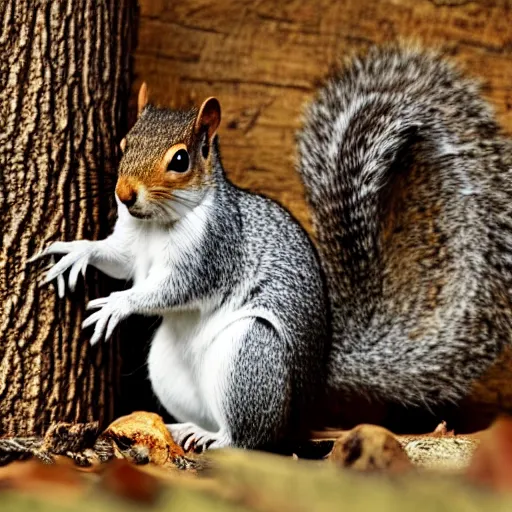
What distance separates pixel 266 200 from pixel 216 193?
0.91 ft

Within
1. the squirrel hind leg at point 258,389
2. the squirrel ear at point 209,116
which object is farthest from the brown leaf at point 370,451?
the squirrel ear at point 209,116

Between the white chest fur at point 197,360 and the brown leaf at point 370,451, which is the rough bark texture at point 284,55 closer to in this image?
the white chest fur at point 197,360

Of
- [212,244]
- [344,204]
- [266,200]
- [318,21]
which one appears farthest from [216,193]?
[318,21]

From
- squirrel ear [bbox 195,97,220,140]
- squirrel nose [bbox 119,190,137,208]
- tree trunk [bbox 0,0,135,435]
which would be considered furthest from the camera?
tree trunk [bbox 0,0,135,435]

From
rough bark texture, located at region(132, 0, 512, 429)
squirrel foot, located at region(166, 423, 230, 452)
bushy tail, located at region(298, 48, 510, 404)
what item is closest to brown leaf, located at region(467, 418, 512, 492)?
squirrel foot, located at region(166, 423, 230, 452)

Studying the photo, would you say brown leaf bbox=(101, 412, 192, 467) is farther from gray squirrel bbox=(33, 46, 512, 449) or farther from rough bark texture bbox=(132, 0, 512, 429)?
rough bark texture bbox=(132, 0, 512, 429)

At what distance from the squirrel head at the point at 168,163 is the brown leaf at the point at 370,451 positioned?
0.71 m

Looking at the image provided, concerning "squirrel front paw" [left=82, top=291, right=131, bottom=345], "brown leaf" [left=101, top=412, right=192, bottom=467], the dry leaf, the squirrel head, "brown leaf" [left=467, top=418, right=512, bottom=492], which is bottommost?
"brown leaf" [left=101, top=412, right=192, bottom=467]

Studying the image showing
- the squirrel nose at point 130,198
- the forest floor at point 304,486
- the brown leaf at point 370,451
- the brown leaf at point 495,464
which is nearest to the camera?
the forest floor at point 304,486

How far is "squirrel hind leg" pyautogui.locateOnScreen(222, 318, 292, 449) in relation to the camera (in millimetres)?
1979

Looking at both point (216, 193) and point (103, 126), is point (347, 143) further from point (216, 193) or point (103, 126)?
point (103, 126)

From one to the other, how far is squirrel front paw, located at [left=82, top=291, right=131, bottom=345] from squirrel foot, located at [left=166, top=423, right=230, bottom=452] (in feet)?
1.00

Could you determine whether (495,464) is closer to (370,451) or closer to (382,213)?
(370,451)

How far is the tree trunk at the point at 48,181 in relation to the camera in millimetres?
2037
